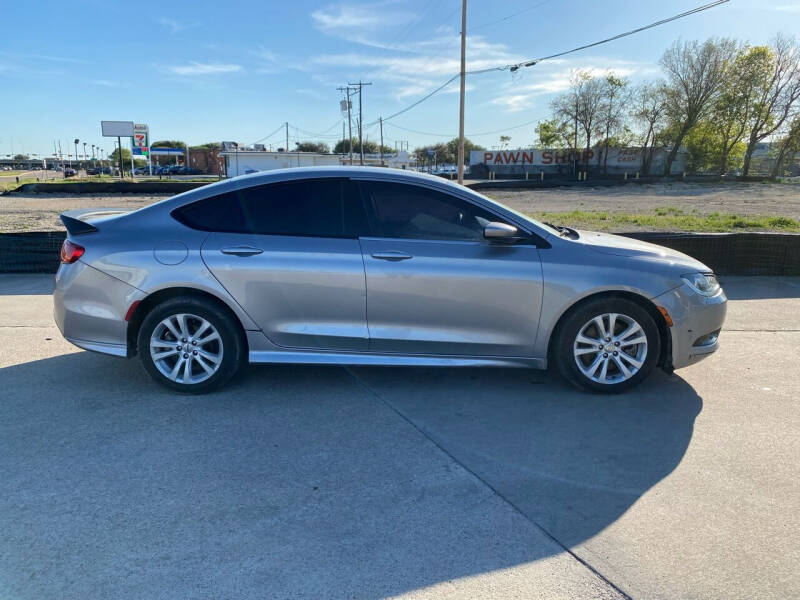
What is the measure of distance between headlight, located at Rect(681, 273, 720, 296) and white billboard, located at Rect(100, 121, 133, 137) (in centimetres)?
7749

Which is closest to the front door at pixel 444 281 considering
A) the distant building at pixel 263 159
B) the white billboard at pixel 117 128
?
the distant building at pixel 263 159

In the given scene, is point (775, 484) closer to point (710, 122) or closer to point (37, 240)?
point (37, 240)

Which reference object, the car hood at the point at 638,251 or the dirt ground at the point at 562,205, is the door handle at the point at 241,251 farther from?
the dirt ground at the point at 562,205

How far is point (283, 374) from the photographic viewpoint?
16.1 feet

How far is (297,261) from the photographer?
169 inches

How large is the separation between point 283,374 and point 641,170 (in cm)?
7084

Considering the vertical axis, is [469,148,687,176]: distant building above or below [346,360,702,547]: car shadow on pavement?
above

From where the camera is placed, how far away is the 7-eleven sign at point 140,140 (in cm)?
7075

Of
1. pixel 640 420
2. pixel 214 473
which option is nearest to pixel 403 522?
pixel 214 473

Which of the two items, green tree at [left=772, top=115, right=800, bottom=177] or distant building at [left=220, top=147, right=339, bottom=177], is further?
distant building at [left=220, top=147, right=339, bottom=177]

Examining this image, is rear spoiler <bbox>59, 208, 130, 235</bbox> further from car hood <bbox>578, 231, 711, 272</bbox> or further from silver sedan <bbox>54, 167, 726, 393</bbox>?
car hood <bbox>578, 231, 711, 272</bbox>

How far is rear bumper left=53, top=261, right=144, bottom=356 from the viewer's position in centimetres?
431

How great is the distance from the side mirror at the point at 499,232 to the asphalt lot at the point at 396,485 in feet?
4.05

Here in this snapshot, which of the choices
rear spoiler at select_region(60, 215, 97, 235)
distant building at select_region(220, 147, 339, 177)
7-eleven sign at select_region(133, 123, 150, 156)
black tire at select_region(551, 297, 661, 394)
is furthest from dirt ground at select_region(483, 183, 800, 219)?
7-eleven sign at select_region(133, 123, 150, 156)
